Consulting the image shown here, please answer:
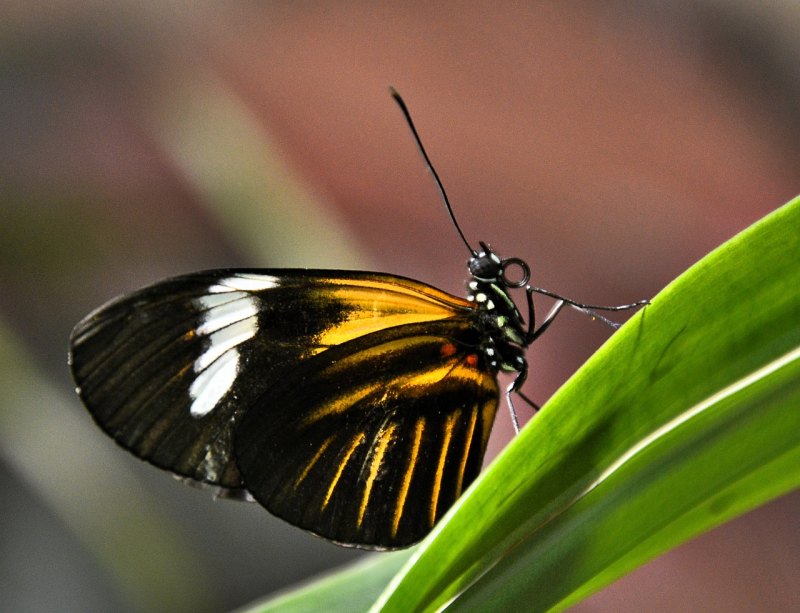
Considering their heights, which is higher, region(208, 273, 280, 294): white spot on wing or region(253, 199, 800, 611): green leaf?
region(208, 273, 280, 294): white spot on wing

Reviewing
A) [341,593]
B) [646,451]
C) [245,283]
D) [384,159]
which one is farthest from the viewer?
[384,159]

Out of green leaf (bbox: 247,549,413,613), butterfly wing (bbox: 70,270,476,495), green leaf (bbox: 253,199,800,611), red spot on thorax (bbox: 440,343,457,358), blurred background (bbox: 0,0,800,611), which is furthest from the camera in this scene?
blurred background (bbox: 0,0,800,611)

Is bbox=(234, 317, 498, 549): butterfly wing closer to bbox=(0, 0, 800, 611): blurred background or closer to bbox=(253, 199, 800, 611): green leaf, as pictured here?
bbox=(253, 199, 800, 611): green leaf

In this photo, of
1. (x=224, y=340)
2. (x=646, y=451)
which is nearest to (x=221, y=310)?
(x=224, y=340)

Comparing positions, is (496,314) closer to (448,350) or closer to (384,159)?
(448,350)

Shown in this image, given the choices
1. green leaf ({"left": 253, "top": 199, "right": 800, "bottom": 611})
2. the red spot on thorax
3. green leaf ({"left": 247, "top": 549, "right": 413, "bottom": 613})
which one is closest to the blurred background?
the red spot on thorax

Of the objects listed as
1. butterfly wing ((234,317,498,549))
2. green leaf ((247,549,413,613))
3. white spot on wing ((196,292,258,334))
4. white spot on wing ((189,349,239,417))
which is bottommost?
green leaf ((247,549,413,613))

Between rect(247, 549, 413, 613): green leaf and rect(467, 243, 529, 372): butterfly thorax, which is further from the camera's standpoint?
rect(467, 243, 529, 372): butterfly thorax
